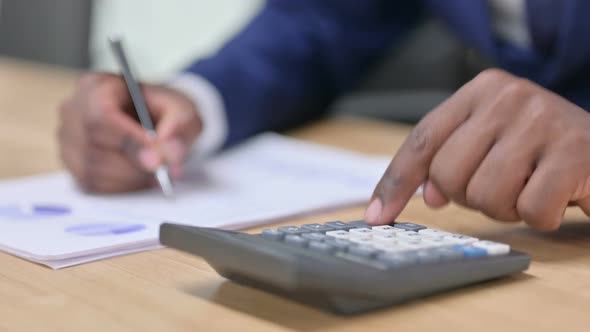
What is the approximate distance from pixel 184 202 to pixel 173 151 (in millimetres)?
91

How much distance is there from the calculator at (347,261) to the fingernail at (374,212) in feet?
0.13

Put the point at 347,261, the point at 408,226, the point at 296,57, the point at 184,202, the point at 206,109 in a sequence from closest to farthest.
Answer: the point at 347,261, the point at 408,226, the point at 184,202, the point at 206,109, the point at 296,57

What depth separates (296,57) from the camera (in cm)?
119

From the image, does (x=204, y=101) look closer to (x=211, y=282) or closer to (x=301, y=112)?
(x=301, y=112)

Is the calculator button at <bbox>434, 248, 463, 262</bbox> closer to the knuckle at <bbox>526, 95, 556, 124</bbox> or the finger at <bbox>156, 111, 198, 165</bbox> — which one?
the knuckle at <bbox>526, 95, 556, 124</bbox>

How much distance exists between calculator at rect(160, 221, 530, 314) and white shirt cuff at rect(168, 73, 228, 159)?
44 centimetres

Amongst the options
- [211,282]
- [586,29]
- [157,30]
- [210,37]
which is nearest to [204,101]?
[586,29]

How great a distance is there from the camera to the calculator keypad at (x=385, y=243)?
1.46ft

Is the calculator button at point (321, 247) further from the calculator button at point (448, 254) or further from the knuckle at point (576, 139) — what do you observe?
the knuckle at point (576, 139)

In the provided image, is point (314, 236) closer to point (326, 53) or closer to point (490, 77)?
point (490, 77)

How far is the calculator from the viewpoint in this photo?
A: 415mm

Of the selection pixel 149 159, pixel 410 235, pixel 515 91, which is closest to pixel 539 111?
pixel 515 91

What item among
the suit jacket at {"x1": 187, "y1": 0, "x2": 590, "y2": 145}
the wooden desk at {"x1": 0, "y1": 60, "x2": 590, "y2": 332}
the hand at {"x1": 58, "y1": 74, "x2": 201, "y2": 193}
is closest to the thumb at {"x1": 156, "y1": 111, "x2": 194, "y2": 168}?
the hand at {"x1": 58, "y1": 74, "x2": 201, "y2": 193}

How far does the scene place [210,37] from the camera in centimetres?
249
